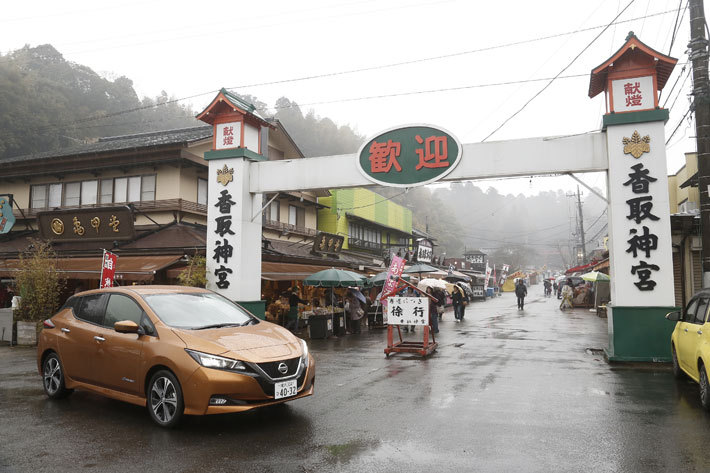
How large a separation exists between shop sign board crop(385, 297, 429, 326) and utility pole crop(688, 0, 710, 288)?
5.86 metres

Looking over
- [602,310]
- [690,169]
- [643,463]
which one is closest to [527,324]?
[602,310]

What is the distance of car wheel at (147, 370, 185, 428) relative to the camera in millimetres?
5559

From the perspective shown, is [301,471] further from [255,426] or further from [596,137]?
[596,137]

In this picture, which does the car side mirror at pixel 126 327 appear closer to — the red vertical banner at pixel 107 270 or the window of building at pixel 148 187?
the red vertical banner at pixel 107 270

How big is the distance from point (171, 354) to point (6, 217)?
1940 cm

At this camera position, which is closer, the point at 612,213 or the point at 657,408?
the point at 657,408

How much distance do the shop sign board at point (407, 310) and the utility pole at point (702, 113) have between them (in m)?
5.86

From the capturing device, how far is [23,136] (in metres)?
35.5

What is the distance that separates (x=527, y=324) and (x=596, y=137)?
11185 millimetres

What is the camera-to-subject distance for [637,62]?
35.1ft

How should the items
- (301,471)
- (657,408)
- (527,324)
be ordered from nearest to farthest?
(301,471)
(657,408)
(527,324)

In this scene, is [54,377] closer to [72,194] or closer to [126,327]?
[126,327]

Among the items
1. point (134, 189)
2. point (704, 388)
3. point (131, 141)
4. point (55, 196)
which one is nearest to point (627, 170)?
point (704, 388)

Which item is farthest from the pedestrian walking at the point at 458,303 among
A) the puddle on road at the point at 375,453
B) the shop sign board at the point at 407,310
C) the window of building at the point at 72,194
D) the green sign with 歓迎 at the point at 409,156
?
the puddle on road at the point at 375,453
